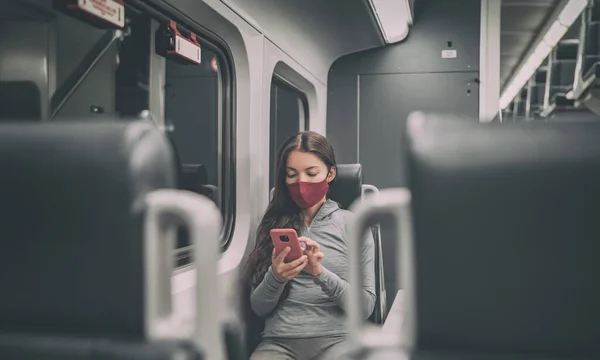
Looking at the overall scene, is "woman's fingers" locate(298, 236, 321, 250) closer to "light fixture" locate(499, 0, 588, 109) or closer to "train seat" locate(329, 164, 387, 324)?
"train seat" locate(329, 164, 387, 324)

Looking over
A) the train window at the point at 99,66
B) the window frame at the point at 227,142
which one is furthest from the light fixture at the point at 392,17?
the train window at the point at 99,66

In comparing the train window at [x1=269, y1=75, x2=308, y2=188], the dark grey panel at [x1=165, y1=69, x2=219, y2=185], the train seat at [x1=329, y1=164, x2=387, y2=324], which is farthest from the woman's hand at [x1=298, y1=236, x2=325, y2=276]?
the train window at [x1=269, y1=75, x2=308, y2=188]

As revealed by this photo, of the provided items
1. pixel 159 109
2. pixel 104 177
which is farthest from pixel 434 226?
pixel 159 109

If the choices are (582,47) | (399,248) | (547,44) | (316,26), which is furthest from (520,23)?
(399,248)

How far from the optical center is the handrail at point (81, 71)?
2.21 metres

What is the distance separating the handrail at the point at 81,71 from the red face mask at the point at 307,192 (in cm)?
90

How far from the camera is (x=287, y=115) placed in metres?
6.02

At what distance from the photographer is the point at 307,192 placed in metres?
2.50

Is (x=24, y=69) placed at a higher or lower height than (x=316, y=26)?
lower

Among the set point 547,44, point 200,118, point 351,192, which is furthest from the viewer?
point 547,44

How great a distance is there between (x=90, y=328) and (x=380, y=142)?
→ 14.6 feet

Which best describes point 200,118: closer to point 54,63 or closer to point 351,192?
point 351,192

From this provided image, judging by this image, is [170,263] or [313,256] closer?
[170,263]

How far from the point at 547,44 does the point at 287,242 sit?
9.08 metres
